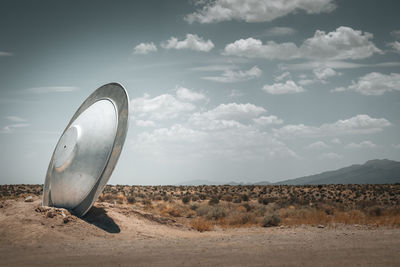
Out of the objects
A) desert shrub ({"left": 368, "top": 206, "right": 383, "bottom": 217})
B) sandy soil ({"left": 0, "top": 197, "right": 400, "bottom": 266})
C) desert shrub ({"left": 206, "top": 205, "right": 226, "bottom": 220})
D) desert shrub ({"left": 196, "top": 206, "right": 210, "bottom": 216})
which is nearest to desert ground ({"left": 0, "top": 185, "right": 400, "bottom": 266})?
sandy soil ({"left": 0, "top": 197, "right": 400, "bottom": 266})

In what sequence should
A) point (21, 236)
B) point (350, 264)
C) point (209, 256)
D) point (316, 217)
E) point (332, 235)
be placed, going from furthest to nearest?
point (316, 217) < point (332, 235) < point (21, 236) < point (209, 256) < point (350, 264)

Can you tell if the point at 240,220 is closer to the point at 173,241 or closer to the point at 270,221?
the point at 270,221

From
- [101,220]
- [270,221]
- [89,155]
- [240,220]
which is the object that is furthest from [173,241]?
[240,220]

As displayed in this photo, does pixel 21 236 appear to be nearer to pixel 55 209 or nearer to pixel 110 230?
pixel 55 209

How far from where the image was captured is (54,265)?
1041cm

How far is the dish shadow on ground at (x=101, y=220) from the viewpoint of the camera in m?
16.6

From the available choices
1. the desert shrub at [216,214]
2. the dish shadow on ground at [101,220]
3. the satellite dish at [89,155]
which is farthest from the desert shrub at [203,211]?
the satellite dish at [89,155]

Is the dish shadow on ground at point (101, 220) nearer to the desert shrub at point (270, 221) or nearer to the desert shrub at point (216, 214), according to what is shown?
the desert shrub at point (216, 214)

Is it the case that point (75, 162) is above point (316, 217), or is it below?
above

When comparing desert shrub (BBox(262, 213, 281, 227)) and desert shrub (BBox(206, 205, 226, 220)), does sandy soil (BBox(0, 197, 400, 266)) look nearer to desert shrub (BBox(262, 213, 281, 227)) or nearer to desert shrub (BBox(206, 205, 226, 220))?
desert shrub (BBox(262, 213, 281, 227))

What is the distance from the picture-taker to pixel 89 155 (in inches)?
667

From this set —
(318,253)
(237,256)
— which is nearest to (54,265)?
(237,256)

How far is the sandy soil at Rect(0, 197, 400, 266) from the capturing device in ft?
35.6

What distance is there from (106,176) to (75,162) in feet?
7.48
